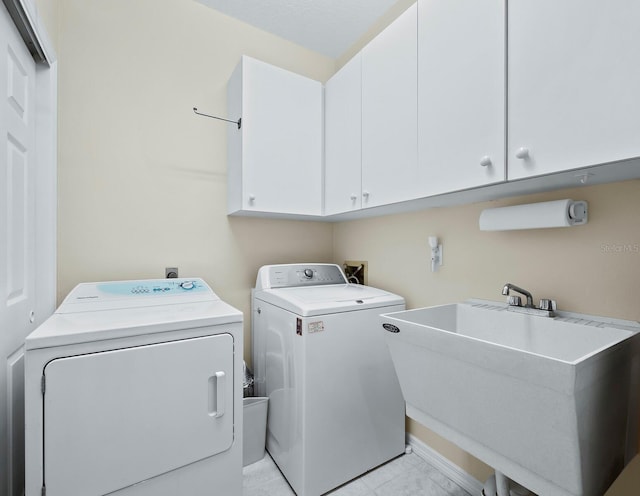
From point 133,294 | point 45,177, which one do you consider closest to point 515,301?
point 133,294

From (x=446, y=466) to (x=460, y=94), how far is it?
1.99 m

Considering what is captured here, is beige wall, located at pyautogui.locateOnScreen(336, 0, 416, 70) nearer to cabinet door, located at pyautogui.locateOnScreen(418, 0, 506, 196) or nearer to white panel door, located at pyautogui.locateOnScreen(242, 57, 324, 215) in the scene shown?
white panel door, located at pyautogui.locateOnScreen(242, 57, 324, 215)

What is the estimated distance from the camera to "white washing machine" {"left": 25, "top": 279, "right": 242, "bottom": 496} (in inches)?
37.1

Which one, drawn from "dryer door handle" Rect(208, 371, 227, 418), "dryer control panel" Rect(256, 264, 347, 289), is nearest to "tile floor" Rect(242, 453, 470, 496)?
"dryer door handle" Rect(208, 371, 227, 418)

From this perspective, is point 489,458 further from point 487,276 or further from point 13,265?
point 13,265

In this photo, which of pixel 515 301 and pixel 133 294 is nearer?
pixel 515 301

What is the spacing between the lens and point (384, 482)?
165 centimetres

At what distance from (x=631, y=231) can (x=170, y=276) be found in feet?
7.52

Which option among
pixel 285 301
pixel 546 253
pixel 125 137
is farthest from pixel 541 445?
pixel 125 137

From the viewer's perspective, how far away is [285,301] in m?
1.65

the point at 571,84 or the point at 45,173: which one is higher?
the point at 571,84

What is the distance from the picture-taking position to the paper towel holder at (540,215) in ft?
3.66

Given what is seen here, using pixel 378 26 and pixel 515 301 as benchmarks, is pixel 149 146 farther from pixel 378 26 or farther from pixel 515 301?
pixel 515 301

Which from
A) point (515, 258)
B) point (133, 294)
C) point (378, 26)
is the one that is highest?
point (378, 26)
